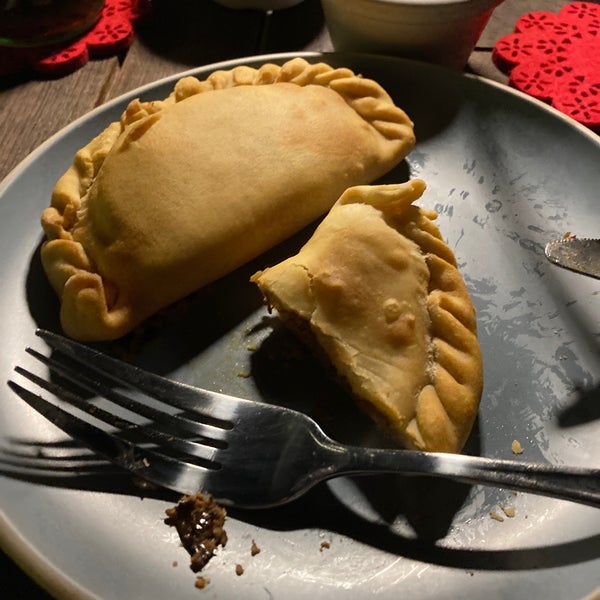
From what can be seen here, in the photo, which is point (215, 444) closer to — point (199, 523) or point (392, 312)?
point (199, 523)

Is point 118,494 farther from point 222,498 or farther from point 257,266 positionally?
point 257,266

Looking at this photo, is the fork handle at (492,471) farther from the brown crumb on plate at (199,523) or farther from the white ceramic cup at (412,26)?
the white ceramic cup at (412,26)

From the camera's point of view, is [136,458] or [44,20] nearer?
[136,458]

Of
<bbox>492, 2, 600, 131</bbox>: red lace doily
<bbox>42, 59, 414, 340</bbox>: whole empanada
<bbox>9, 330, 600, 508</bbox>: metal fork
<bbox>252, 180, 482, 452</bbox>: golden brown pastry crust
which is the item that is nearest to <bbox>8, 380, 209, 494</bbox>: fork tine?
<bbox>9, 330, 600, 508</bbox>: metal fork

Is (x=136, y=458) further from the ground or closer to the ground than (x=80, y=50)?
closer to the ground

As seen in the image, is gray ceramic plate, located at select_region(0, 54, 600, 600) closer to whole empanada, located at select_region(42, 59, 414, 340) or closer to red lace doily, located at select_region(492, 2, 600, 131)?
whole empanada, located at select_region(42, 59, 414, 340)

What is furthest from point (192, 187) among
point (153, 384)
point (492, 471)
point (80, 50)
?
point (80, 50)
